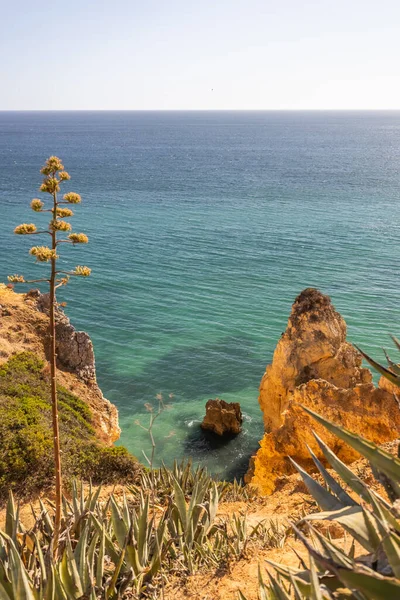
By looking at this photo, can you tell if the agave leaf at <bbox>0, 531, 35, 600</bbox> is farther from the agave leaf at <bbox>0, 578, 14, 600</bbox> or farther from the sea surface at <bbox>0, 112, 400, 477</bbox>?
the sea surface at <bbox>0, 112, 400, 477</bbox>

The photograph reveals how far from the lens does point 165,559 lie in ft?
22.4

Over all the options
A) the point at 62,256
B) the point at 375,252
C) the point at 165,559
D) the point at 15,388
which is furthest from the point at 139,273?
the point at 165,559

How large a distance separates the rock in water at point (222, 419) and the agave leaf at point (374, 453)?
19.3 metres

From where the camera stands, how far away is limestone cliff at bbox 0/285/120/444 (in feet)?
60.2

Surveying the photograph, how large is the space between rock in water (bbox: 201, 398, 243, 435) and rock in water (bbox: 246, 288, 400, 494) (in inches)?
96.4

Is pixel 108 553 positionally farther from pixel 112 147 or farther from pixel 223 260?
pixel 112 147

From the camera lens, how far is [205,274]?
3981cm

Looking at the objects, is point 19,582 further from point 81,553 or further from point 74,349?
point 74,349

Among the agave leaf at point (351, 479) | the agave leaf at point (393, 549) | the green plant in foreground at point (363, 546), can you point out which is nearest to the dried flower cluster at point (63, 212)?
the agave leaf at point (351, 479)

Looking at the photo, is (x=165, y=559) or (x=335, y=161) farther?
(x=335, y=161)

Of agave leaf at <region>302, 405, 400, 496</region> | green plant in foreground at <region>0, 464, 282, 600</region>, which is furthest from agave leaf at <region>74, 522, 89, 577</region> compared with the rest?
agave leaf at <region>302, 405, 400, 496</region>

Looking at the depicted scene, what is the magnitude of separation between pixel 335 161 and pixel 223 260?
76620mm

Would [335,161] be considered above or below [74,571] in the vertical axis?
above

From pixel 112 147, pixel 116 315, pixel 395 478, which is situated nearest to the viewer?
pixel 395 478
